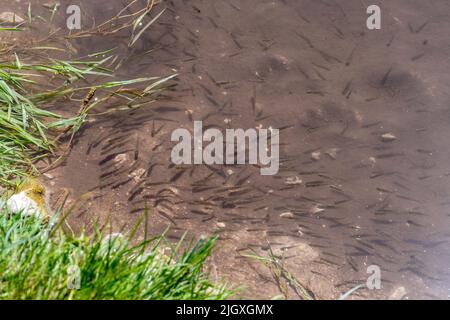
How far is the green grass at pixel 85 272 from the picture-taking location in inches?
99.4

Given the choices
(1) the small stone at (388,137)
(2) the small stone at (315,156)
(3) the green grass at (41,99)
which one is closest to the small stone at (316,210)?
(2) the small stone at (315,156)

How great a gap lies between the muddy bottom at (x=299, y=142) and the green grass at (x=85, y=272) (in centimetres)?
62

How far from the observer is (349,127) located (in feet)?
14.0

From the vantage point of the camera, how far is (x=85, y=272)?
262 centimetres

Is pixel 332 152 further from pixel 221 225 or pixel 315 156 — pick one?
pixel 221 225

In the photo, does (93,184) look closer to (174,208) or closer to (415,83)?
(174,208)

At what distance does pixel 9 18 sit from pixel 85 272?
2.81 m

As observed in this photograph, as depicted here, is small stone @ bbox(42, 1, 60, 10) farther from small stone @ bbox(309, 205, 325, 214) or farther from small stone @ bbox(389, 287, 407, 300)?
small stone @ bbox(389, 287, 407, 300)

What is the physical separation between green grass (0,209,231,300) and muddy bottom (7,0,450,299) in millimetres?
618

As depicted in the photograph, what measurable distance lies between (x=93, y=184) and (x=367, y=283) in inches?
68.8

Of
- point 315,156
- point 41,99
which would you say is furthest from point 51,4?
point 315,156

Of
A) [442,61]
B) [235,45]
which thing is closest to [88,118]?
[235,45]

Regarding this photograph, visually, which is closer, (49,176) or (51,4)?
(49,176)

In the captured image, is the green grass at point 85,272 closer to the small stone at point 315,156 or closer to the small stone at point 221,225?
the small stone at point 221,225
